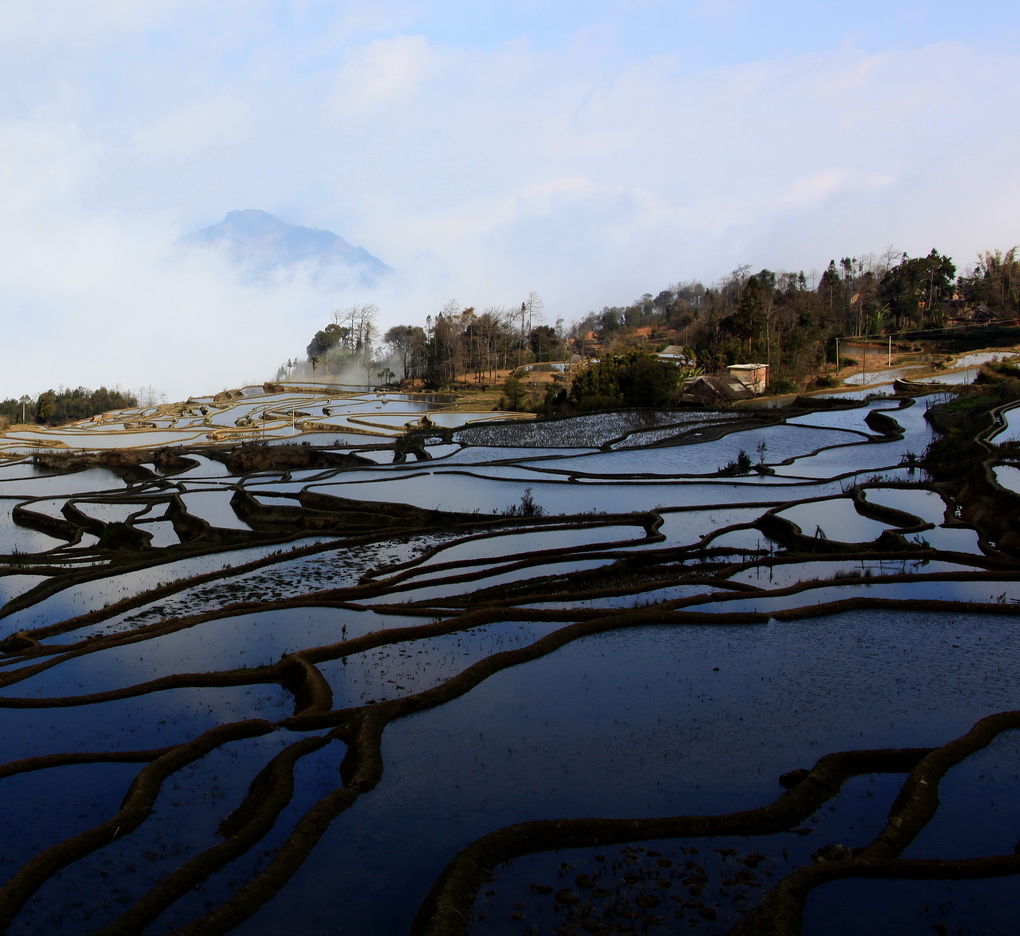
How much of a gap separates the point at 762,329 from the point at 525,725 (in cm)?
5466

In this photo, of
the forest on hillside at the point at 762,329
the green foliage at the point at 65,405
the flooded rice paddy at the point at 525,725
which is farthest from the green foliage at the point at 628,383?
the green foliage at the point at 65,405

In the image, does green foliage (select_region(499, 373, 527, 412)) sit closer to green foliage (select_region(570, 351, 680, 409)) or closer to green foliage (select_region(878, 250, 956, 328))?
green foliage (select_region(570, 351, 680, 409))

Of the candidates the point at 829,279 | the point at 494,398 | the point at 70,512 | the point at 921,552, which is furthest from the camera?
the point at 829,279

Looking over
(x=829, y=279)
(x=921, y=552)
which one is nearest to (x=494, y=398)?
(x=829, y=279)

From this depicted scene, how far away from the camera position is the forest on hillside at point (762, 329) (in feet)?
197

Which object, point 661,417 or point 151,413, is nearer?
point 661,417

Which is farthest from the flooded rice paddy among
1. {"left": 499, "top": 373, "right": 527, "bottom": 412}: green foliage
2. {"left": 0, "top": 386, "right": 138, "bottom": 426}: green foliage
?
{"left": 0, "top": 386, "right": 138, "bottom": 426}: green foliage

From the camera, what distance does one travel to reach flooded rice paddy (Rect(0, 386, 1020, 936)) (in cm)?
646

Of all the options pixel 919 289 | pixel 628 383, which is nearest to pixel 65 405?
pixel 628 383

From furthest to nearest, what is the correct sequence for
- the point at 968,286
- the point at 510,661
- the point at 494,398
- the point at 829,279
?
the point at 829,279 → the point at 968,286 → the point at 494,398 → the point at 510,661

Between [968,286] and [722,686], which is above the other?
[968,286]

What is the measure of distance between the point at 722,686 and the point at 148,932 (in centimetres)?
634

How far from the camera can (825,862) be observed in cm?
646

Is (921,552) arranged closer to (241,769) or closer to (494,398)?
(241,769)
